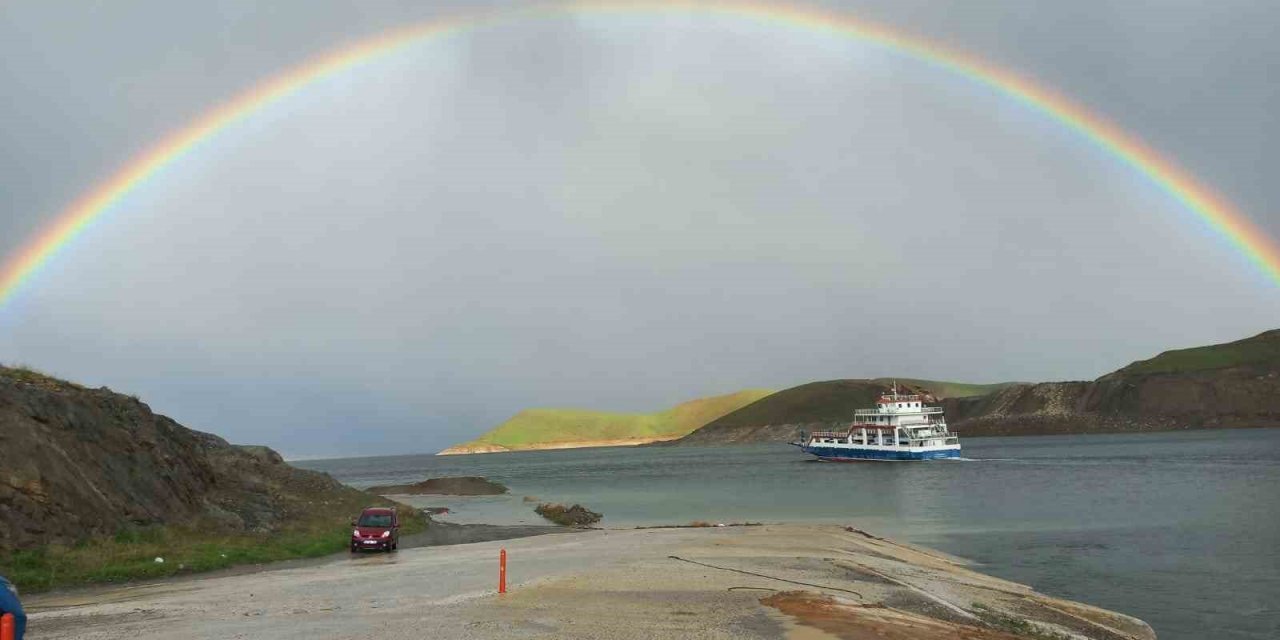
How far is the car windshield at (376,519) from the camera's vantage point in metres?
36.8

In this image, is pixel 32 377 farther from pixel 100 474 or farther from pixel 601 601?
pixel 601 601

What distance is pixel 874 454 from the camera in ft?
482

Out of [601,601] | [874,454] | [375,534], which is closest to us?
[601,601]

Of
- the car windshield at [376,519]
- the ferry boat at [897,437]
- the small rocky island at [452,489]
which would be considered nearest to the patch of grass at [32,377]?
the car windshield at [376,519]

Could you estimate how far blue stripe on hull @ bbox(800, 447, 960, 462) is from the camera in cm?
13988

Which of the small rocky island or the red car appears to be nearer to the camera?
the red car

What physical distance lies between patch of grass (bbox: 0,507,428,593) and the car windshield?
6.16 feet

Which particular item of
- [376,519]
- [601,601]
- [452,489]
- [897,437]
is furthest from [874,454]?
[601,601]

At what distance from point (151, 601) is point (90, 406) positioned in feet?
57.8

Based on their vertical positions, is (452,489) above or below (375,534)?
above

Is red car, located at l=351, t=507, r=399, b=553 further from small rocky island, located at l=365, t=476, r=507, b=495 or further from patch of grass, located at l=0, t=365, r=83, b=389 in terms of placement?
small rocky island, located at l=365, t=476, r=507, b=495

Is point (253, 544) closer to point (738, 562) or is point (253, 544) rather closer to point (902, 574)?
point (738, 562)

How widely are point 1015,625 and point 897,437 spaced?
128880mm

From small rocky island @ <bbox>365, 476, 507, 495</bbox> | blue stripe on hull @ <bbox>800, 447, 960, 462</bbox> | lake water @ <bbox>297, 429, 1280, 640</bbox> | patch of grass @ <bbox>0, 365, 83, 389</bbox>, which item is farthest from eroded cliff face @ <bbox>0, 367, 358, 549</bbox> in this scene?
blue stripe on hull @ <bbox>800, 447, 960, 462</bbox>
